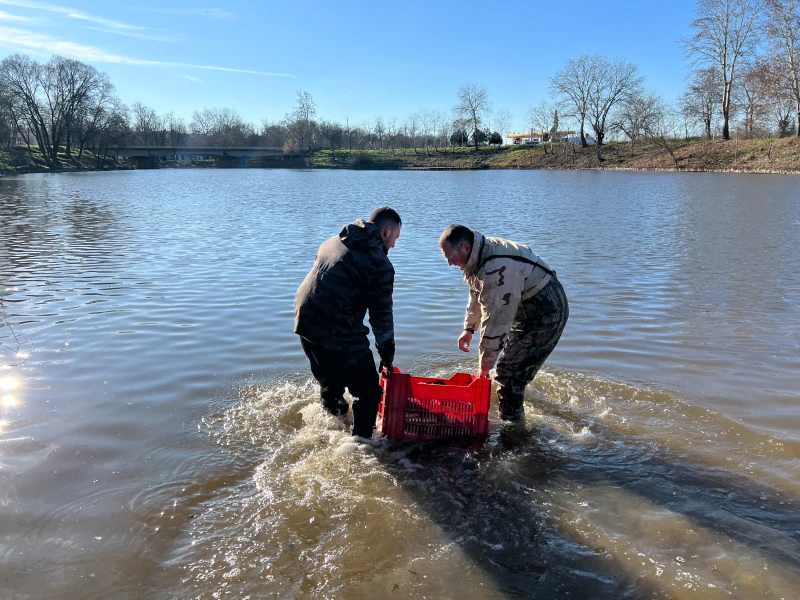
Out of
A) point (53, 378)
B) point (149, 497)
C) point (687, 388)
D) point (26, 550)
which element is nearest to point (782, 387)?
point (687, 388)

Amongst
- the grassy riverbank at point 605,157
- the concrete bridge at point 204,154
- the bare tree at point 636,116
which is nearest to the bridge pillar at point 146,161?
the concrete bridge at point 204,154

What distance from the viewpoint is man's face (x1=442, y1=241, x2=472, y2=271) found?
14.4 feet

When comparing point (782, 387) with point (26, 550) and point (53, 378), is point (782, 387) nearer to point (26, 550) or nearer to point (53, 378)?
Answer: point (26, 550)

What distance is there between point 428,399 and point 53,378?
14.3 ft

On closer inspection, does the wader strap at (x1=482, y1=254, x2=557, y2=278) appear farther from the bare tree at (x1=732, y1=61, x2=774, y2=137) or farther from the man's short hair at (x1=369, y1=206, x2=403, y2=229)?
the bare tree at (x1=732, y1=61, x2=774, y2=137)

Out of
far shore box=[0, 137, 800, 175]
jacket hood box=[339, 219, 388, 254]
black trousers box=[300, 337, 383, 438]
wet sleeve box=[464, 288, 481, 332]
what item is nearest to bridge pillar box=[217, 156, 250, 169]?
far shore box=[0, 137, 800, 175]

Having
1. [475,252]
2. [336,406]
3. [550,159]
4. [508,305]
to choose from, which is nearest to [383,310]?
[475,252]

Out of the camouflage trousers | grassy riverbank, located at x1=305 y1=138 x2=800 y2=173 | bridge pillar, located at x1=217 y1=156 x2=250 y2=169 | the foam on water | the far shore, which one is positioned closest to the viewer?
the foam on water

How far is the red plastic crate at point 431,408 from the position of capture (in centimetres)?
457

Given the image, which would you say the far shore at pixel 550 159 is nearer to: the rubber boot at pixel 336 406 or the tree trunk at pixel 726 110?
the tree trunk at pixel 726 110

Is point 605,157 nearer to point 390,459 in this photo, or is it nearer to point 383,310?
point 383,310

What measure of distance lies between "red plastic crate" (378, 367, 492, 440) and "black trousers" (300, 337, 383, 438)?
11cm

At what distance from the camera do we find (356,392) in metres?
4.72

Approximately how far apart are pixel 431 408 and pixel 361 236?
1531 mm
